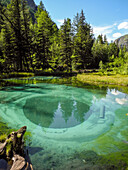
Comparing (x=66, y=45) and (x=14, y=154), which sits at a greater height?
(x=66, y=45)

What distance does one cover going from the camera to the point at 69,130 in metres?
6.73

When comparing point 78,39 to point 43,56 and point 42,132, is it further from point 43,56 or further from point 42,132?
point 42,132

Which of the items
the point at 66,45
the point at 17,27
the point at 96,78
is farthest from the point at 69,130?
the point at 66,45

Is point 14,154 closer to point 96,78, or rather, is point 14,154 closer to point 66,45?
point 96,78

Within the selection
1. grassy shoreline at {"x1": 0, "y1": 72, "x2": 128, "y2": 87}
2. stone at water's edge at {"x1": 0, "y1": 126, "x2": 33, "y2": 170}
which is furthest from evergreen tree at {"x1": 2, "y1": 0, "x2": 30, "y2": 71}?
stone at water's edge at {"x1": 0, "y1": 126, "x2": 33, "y2": 170}

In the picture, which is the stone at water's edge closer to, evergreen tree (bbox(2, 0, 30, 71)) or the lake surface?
the lake surface

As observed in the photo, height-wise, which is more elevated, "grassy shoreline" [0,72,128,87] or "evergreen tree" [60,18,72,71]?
"evergreen tree" [60,18,72,71]

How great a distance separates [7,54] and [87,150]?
2968cm

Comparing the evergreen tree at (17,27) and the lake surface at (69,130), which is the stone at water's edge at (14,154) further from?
the evergreen tree at (17,27)

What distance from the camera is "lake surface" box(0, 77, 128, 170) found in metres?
4.48

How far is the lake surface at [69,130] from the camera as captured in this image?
448cm

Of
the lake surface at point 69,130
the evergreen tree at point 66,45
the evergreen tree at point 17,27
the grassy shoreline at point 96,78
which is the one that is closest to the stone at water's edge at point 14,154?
the lake surface at point 69,130

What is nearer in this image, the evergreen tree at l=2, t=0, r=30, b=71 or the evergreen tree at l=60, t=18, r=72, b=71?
the evergreen tree at l=2, t=0, r=30, b=71

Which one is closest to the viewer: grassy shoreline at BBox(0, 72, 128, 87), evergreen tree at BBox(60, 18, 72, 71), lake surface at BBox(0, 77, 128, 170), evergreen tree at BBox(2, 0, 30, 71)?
lake surface at BBox(0, 77, 128, 170)
